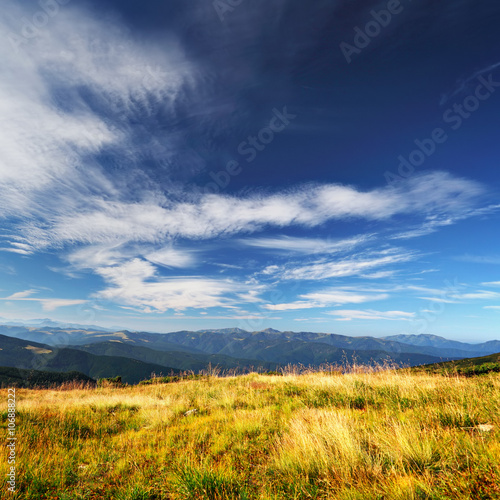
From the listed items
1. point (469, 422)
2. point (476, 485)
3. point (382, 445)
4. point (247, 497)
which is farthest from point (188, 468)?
point (469, 422)

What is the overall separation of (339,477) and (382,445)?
1.08m

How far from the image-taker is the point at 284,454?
4375mm

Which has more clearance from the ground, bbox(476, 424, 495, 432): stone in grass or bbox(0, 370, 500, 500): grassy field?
bbox(476, 424, 495, 432): stone in grass

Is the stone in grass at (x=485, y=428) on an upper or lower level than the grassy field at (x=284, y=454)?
upper

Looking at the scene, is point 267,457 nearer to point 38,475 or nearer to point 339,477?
point 339,477

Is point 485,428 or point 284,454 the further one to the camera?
point 485,428

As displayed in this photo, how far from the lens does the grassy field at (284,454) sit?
11.2 ft

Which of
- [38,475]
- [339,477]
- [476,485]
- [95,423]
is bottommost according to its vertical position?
[95,423]

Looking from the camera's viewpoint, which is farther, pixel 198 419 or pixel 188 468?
pixel 198 419

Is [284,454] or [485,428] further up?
[485,428]

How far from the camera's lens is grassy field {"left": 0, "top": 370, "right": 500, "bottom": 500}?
341 cm

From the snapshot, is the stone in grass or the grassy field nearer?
the grassy field

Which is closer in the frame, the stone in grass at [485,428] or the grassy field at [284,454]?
the grassy field at [284,454]

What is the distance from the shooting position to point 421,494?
2994 millimetres
